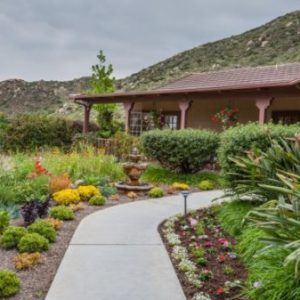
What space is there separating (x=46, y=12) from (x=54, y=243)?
58.7 feet

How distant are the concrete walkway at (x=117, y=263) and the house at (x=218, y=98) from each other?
7.73 metres

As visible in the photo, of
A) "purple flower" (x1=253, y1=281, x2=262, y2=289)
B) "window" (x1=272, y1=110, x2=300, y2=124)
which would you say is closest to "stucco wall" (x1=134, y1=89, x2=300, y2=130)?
"window" (x1=272, y1=110, x2=300, y2=124)

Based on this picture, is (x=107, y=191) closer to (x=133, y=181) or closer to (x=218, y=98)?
(x=133, y=181)

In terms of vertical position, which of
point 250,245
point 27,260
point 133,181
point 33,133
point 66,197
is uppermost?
point 250,245

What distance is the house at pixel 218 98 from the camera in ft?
45.4

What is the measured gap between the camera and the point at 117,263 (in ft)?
15.9

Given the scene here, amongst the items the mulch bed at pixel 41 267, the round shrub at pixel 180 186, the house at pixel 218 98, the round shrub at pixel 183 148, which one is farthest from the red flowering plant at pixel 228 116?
the mulch bed at pixel 41 267

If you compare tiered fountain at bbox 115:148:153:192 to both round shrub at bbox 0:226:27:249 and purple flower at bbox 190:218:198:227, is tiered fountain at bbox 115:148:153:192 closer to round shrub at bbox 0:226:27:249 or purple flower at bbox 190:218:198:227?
purple flower at bbox 190:218:198:227

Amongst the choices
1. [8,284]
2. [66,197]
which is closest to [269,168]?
[8,284]

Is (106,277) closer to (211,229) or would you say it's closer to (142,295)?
(142,295)

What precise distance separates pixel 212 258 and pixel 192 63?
128 feet

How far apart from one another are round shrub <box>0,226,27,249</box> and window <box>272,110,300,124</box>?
12205 millimetres

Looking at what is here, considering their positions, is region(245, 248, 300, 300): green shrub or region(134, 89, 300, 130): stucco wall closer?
region(245, 248, 300, 300): green shrub

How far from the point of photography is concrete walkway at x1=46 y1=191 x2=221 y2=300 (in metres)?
4.04
